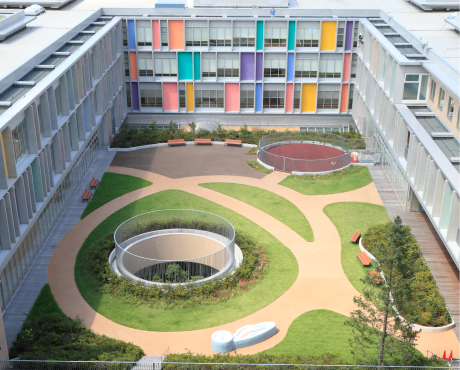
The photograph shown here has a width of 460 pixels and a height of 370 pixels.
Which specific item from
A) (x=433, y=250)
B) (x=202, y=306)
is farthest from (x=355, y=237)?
(x=202, y=306)

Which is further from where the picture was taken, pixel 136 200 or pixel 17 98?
pixel 136 200

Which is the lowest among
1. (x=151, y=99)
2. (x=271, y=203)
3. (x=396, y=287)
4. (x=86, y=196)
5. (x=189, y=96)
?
(x=271, y=203)

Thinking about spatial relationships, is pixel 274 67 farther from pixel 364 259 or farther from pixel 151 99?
pixel 364 259

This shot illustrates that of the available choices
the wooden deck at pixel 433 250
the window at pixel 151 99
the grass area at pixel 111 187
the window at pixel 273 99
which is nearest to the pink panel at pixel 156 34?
the window at pixel 151 99

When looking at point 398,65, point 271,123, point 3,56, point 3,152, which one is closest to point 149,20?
point 271,123

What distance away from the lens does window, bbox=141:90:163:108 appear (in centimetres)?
6225

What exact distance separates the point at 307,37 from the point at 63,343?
40.8 meters

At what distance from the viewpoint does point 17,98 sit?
116 ft

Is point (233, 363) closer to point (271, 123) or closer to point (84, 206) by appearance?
point (84, 206)

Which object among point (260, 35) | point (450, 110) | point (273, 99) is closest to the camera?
point (450, 110)

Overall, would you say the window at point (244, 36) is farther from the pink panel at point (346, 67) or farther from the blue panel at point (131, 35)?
the blue panel at point (131, 35)

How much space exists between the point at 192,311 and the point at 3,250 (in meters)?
Result: 10.8

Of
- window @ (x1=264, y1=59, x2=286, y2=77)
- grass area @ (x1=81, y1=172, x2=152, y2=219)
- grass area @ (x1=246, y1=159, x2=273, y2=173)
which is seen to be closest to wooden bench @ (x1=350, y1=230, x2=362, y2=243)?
grass area @ (x1=246, y1=159, x2=273, y2=173)

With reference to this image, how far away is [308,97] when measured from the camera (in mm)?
62281
